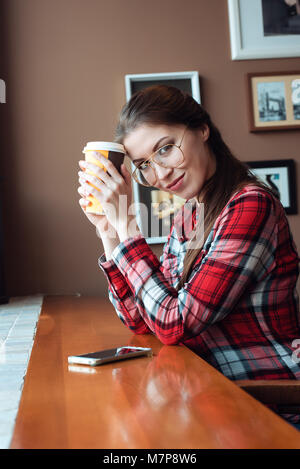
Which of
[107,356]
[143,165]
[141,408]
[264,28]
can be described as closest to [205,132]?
[143,165]

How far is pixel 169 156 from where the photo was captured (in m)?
1.11

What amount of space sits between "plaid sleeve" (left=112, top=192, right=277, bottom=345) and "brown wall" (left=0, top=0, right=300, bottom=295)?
105 centimetres

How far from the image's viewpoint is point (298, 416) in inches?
33.4

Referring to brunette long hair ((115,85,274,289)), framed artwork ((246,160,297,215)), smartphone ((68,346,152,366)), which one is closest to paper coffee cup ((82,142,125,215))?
brunette long hair ((115,85,274,289))

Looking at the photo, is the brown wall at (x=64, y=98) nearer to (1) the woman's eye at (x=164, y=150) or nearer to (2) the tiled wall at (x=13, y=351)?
(2) the tiled wall at (x=13, y=351)

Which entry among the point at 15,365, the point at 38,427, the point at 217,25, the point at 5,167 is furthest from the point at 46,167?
the point at 38,427

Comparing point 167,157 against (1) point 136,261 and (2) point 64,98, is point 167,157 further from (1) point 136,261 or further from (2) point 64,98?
(2) point 64,98

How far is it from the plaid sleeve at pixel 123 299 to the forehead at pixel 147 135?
0.82 feet

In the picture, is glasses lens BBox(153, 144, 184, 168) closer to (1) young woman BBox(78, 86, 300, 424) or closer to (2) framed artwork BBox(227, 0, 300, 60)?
(1) young woman BBox(78, 86, 300, 424)

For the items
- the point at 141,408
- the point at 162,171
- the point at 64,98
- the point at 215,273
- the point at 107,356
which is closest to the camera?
the point at 141,408

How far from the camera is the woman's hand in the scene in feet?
3.37

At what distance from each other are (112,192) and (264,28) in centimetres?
139

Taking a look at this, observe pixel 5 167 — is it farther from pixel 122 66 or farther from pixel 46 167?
pixel 122 66

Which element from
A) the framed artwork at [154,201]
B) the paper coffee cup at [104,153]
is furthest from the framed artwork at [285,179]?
the paper coffee cup at [104,153]
